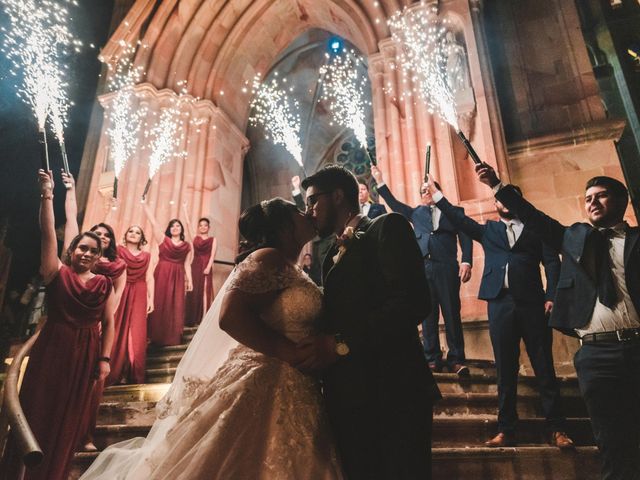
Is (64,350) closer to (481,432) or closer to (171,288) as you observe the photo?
(481,432)

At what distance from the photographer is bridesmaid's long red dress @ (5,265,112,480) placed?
8.59 ft

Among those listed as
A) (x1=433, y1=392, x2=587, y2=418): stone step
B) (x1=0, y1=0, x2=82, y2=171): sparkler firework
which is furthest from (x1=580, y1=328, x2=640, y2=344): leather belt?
(x1=0, y1=0, x2=82, y2=171): sparkler firework

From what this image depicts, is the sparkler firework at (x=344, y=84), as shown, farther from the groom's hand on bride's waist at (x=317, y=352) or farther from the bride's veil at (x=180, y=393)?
the groom's hand on bride's waist at (x=317, y=352)

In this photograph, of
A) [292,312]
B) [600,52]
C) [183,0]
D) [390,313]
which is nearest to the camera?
[390,313]

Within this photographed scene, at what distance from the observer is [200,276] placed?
661 cm

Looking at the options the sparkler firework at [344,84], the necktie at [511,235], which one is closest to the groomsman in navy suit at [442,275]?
the necktie at [511,235]

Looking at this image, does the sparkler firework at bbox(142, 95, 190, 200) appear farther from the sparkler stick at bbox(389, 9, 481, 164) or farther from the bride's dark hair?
the bride's dark hair

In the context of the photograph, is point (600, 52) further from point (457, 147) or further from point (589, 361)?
point (589, 361)

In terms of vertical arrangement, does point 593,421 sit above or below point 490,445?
above

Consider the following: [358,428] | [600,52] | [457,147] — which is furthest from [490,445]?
[600,52]

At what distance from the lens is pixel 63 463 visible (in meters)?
2.59

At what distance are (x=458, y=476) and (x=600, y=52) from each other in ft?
51.4

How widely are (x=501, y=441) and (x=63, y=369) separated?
283cm

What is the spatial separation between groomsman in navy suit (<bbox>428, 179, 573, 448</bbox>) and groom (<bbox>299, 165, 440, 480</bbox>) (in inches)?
57.2
